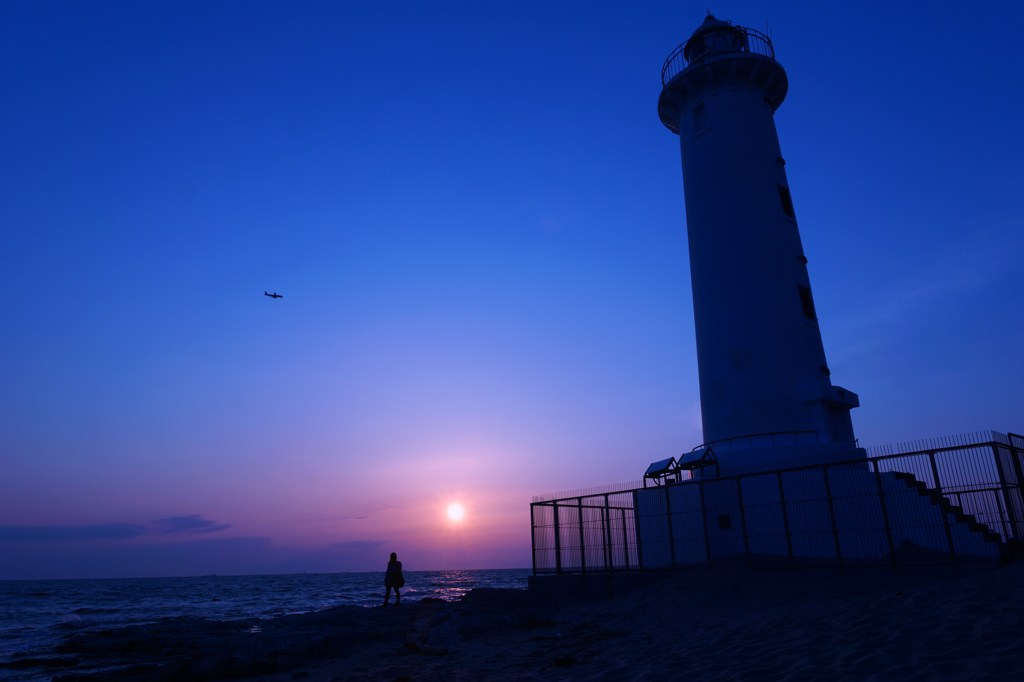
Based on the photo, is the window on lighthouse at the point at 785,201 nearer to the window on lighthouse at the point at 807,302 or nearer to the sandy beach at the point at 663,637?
the window on lighthouse at the point at 807,302

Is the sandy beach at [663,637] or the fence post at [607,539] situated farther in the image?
the fence post at [607,539]

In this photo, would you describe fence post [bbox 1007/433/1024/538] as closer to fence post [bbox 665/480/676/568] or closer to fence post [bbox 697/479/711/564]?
fence post [bbox 697/479/711/564]

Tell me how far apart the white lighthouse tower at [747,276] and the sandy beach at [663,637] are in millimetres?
5798

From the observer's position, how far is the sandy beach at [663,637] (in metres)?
7.61

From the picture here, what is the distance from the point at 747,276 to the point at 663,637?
1336 cm

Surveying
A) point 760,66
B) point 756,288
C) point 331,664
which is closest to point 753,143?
Answer: point 760,66

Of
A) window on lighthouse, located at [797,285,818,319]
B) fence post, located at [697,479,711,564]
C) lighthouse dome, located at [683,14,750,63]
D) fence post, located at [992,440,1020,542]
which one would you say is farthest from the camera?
lighthouse dome, located at [683,14,750,63]

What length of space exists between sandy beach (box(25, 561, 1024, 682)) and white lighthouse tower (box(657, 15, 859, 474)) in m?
5.80

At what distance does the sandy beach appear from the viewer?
299 inches

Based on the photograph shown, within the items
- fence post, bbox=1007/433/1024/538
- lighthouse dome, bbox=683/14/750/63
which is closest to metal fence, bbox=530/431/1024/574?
fence post, bbox=1007/433/1024/538

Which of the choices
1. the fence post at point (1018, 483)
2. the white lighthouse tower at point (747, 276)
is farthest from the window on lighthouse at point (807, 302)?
the fence post at point (1018, 483)

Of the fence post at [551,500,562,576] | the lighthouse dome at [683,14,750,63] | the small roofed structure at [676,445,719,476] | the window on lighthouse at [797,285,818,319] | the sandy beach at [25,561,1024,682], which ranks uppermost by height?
the lighthouse dome at [683,14,750,63]

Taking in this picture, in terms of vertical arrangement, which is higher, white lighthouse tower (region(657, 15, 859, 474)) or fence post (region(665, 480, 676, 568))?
white lighthouse tower (region(657, 15, 859, 474))

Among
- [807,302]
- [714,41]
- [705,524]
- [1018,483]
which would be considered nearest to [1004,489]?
[1018,483]
